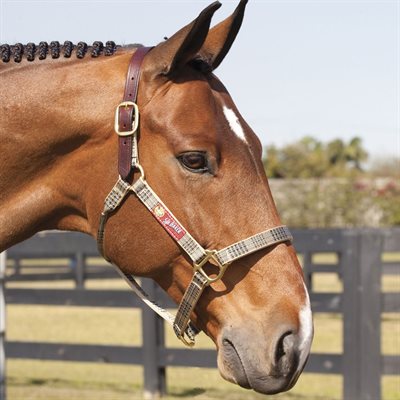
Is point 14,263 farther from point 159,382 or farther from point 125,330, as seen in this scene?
point 159,382

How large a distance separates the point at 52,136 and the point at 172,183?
1.78 ft

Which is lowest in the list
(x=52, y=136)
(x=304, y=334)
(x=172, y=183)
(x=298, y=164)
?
(x=304, y=334)

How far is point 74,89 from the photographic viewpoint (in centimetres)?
329

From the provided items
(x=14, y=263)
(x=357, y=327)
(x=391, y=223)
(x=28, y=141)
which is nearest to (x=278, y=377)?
(x=28, y=141)

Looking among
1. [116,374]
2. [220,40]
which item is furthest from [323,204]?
[220,40]

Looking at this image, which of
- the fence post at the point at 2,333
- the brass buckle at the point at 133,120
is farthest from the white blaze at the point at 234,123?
→ the fence post at the point at 2,333

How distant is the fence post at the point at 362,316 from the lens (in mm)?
7422

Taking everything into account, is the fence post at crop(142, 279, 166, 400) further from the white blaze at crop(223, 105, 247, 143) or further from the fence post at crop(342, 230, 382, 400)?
the white blaze at crop(223, 105, 247, 143)

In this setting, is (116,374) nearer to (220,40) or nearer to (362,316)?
(362,316)

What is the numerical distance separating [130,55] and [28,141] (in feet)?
1.78

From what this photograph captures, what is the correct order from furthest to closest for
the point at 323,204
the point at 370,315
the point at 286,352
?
the point at 323,204 → the point at 370,315 → the point at 286,352

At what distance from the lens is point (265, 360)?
2947mm

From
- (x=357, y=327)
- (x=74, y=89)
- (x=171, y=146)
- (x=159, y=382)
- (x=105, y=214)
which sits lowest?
(x=159, y=382)

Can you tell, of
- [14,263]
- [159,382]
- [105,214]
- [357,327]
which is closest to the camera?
[105,214]
